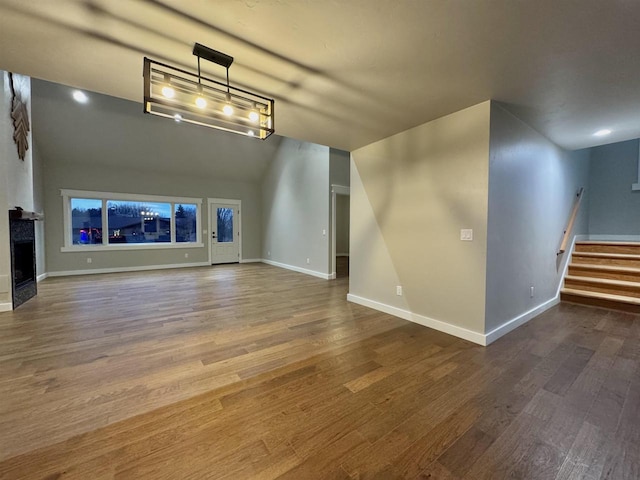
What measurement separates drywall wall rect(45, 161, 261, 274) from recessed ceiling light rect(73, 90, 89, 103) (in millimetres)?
1860

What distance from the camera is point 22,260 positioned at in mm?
4340

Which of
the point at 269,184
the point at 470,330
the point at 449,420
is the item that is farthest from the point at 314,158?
the point at 449,420

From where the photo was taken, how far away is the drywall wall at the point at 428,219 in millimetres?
2727

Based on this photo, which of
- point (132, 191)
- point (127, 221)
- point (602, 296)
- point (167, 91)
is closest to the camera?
point (167, 91)

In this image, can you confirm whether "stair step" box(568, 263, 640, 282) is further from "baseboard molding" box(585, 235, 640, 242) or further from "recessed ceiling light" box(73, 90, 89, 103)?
"recessed ceiling light" box(73, 90, 89, 103)

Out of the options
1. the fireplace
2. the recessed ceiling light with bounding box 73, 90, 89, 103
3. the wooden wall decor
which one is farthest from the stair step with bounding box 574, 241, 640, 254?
the recessed ceiling light with bounding box 73, 90, 89, 103

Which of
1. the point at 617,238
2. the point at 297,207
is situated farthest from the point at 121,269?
the point at 617,238

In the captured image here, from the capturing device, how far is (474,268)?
2.74 m

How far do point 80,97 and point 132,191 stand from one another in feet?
8.12

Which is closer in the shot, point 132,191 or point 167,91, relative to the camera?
point 167,91

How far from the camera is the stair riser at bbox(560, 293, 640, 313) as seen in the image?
3.78 metres

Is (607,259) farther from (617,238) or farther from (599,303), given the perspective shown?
(617,238)

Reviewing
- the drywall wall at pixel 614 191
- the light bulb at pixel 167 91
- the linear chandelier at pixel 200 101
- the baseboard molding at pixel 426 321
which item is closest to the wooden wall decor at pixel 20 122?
the linear chandelier at pixel 200 101

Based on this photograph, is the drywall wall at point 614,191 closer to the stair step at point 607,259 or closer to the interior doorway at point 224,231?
the stair step at point 607,259
